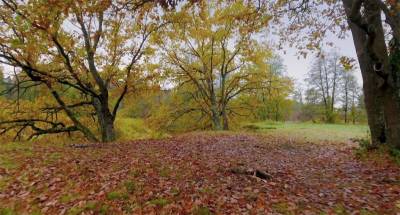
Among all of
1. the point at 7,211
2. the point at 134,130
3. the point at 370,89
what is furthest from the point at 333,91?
the point at 7,211

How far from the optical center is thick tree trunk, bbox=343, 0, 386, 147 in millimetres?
7793

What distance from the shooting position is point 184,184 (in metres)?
5.56

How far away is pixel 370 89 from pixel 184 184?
606cm

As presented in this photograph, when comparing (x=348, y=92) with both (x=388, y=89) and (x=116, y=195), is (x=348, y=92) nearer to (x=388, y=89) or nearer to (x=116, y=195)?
(x=388, y=89)

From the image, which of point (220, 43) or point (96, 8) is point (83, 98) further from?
point (220, 43)

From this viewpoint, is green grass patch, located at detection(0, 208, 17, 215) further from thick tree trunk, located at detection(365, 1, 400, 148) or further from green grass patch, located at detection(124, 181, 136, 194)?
thick tree trunk, located at detection(365, 1, 400, 148)

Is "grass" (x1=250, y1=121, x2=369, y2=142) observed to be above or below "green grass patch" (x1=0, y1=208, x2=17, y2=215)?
above

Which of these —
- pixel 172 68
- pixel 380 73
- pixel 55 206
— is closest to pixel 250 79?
pixel 172 68

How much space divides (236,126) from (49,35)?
17673mm

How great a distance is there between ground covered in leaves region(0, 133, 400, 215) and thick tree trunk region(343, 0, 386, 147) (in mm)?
978

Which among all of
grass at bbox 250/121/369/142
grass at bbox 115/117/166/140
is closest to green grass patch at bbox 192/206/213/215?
grass at bbox 250/121/369/142

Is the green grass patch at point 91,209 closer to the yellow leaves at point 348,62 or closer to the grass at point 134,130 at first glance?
the yellow leaves at point 348,62

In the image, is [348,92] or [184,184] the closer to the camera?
[184,184]

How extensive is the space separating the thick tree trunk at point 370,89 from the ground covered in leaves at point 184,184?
0.98 m
